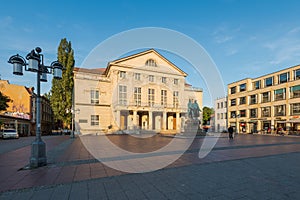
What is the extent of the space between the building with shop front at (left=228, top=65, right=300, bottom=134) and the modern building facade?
2.64 meters

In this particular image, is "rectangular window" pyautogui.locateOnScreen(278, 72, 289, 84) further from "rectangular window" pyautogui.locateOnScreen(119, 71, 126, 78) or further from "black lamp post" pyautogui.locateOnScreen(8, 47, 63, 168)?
"black lamp post" pyautogui.locateOnScreen(8, 47, 63, 168)

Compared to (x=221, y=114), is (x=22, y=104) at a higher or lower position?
higher

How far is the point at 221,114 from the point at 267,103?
16496 mm

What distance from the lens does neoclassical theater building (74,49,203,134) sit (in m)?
33.4

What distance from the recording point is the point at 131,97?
34312 mm

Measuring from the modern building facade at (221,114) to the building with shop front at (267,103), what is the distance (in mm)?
2644

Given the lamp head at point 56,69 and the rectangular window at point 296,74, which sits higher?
A: the rectangular window at point 296,74

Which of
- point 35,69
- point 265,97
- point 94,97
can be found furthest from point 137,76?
point 265,97

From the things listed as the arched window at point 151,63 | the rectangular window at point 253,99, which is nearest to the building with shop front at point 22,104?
the arched window at point 151,63

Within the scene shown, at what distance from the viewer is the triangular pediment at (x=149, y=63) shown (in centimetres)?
3589

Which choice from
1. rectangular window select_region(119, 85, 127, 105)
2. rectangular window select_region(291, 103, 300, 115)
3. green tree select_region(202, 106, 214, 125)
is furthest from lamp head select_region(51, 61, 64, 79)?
green tree select_region(202, 106, 214, 125)

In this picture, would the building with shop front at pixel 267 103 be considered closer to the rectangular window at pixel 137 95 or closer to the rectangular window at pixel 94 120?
the rectangular window at pixel 137 95

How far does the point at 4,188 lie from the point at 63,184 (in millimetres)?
1451

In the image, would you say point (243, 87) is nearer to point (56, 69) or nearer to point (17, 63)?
point (56, 69)
